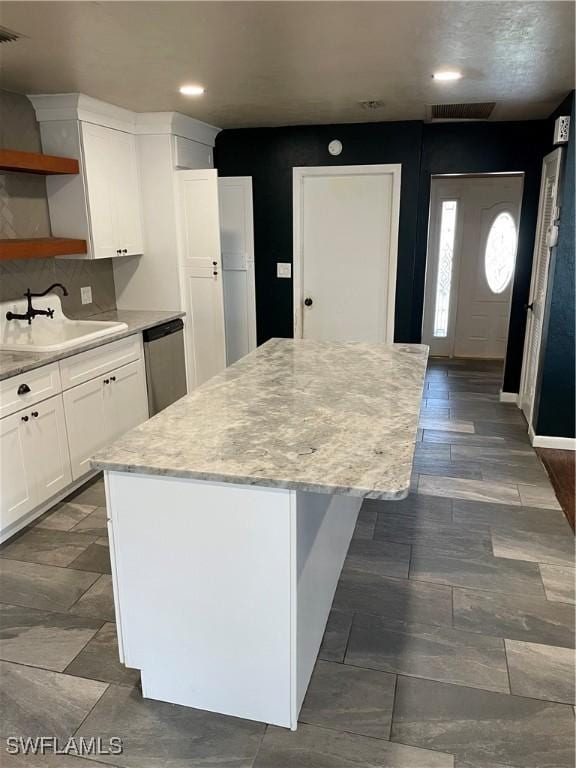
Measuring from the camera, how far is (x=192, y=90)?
3.38 m

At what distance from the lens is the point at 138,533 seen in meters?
1.74

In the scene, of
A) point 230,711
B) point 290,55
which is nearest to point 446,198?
point 290,55

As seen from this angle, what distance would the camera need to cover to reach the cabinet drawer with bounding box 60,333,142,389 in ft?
10.4

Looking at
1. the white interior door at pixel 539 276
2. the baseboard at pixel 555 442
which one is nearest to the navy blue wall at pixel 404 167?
the white interior door at pixel 539 276

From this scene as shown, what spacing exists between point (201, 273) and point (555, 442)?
2.99 m

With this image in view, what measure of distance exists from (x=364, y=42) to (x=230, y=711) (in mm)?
2761

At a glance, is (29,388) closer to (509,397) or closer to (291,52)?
(291,52)

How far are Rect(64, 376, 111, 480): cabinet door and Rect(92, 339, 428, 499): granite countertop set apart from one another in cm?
111

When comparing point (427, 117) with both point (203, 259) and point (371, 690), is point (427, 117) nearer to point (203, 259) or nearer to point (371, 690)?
point (203, 259)

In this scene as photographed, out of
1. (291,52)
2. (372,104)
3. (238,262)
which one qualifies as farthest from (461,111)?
(238,262)

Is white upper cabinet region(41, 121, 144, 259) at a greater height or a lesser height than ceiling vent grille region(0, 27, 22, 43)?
lesser

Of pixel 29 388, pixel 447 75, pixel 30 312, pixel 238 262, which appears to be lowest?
pixel 29 388

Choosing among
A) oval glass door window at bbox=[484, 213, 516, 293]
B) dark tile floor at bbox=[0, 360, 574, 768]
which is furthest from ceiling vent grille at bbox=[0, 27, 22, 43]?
oval glass door window at bbox=[484, 213, 516, 293]

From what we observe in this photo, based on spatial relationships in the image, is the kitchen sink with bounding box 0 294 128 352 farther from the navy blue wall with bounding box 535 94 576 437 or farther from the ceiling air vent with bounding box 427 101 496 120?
the navy blue wall with bounding box 535 94 576 437
